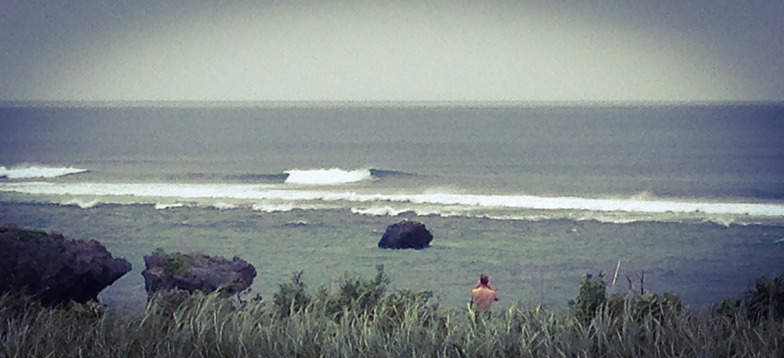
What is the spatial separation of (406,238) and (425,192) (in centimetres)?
463

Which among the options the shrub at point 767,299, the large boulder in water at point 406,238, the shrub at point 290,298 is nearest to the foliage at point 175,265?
the shrub at point 290,298

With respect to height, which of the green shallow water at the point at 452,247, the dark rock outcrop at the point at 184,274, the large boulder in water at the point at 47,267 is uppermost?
the large boulder in water at the point at 47,267

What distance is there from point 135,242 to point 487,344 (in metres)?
10.4

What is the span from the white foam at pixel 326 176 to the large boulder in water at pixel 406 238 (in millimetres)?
3938

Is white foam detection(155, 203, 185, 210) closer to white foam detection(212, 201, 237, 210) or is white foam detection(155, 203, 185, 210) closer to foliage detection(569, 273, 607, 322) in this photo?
white foam detection(212, 201, 237, 210)

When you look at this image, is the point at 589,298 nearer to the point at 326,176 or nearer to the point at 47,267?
the point at 47,267

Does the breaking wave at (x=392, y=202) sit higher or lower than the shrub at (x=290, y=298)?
lower

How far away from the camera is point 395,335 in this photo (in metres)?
3.65

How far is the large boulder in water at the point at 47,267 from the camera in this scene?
18.2 ft

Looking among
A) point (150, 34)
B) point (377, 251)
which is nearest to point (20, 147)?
point (150, 34)

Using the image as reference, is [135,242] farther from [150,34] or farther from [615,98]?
[615,98]

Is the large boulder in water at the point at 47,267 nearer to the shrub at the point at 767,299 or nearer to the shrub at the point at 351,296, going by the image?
the shrub at the point at 351,296

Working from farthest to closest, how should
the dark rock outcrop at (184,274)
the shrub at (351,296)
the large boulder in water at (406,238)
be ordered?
A: 1. the large boulder in water at (406,238)
2. the dark rock outcrop at (184,274)
3. the shrub at (351,296)

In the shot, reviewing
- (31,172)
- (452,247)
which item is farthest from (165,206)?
(452,247)
